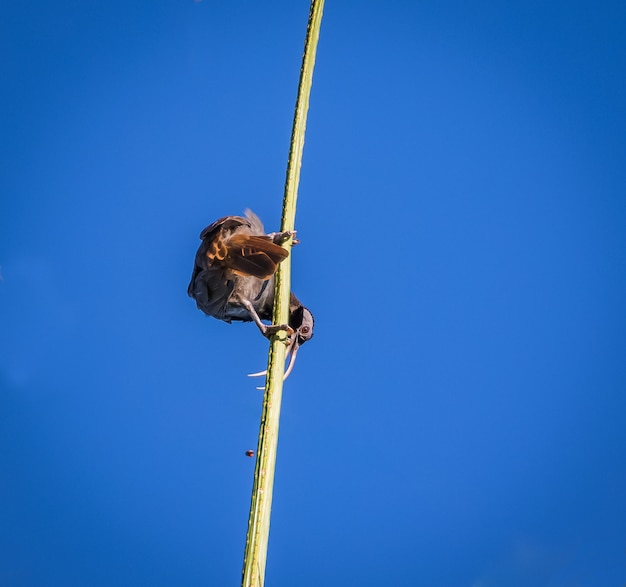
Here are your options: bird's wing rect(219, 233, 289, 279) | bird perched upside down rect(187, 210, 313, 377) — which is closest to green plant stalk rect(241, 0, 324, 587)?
bird perched upside down rect(187, 210, 313, 377)

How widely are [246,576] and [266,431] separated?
0.56 m

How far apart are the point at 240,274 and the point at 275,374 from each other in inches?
72.9

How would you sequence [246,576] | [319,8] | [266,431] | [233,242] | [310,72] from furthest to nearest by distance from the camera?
[233,242], [319,8], [310,72], [266,431], [246,576]

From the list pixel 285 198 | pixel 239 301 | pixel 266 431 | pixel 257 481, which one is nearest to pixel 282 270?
pixel 285 198

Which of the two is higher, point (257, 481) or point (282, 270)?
point (282, 270)

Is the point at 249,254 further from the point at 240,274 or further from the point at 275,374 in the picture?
the point at 275,374

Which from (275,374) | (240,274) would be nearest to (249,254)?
(240,274)

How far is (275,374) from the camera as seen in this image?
2.71 m

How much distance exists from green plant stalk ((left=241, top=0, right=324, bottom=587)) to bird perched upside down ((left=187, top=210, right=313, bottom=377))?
41 centimetres

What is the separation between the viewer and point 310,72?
308 centimetres

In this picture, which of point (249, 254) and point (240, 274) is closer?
point (249, 254)

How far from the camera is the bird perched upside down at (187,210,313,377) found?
4.09 meters

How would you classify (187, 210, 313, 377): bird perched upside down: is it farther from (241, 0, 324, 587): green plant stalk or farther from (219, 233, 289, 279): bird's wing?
(241, 0, 324, 587): green plant stalk

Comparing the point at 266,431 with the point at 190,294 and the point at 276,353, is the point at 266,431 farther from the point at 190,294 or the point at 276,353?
the point at 190,294
